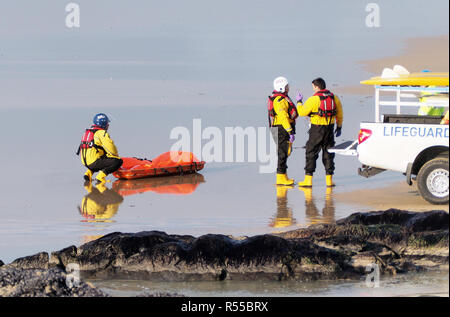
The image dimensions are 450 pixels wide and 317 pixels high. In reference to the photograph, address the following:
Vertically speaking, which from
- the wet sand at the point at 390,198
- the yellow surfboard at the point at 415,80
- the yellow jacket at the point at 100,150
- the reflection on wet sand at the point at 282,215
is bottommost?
the reflection on wet sand at the point at 282,215

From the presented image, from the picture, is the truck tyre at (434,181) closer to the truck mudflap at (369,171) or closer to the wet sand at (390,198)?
the wet sand at (390,198)

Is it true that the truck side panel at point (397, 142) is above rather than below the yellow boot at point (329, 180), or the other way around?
above

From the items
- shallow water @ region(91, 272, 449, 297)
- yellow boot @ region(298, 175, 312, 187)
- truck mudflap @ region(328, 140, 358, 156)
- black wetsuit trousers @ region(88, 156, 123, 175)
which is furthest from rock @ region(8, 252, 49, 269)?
black wetsuit trousers @ region(88, 156, 123, 175)

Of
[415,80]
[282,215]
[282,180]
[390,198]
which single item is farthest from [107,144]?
[415,80]

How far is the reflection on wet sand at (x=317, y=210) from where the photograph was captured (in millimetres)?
14898

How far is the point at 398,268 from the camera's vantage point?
11.8m

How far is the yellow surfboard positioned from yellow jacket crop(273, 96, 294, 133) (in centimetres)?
235

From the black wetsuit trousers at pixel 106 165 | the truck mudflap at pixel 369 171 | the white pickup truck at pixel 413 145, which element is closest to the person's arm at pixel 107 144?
the black wetsuit trousers at pixel 106 165

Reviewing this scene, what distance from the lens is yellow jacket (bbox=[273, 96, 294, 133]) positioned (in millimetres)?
18016

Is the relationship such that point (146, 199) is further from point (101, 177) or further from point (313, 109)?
point (313, 109)

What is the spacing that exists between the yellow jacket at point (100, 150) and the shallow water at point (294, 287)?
293 inches

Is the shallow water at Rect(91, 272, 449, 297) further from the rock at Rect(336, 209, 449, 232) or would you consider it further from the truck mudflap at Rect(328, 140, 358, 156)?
the truck mudflap at Rect(328, 140, 358, 156)

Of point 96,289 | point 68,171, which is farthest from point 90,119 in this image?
point 96,289
